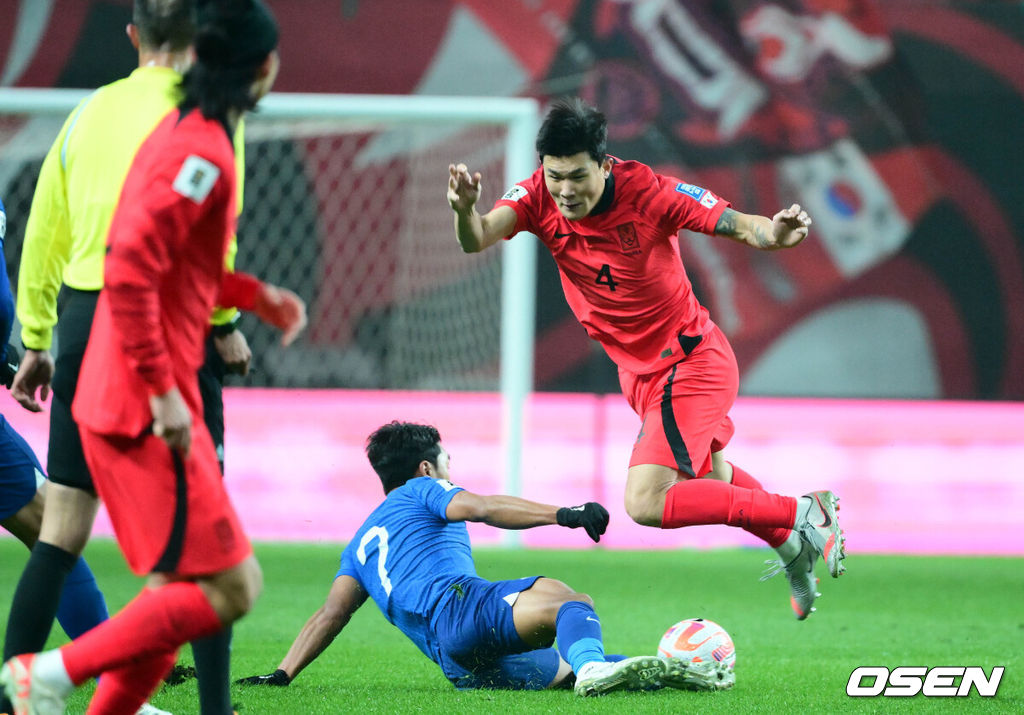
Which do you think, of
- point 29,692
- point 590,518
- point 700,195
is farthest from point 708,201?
point 29,692

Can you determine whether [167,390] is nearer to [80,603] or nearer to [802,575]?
[80,603]

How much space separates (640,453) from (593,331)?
19.8 inches

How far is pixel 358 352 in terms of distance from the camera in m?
11.5

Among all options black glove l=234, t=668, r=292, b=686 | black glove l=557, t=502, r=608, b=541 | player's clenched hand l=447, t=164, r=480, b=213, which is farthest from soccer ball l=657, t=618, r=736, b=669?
player's clenched hand l=447, t=164, r=480, b=213

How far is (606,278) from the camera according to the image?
14.5ft

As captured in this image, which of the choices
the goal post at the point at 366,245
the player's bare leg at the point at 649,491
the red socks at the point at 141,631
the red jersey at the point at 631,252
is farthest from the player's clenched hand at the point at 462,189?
the goal post at the point at 366,245

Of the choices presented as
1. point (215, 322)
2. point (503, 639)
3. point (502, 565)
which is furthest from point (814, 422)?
point (215, 322)

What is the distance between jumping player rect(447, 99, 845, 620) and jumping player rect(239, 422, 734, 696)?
672 millimetres

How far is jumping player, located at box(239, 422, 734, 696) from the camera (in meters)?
3.60

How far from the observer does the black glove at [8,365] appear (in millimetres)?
3717

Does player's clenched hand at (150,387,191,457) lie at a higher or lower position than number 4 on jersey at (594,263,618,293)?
higher

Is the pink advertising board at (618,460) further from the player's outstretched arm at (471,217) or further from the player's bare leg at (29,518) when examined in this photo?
the player's bare leg at (29,518)

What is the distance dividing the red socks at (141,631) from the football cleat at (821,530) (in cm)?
247

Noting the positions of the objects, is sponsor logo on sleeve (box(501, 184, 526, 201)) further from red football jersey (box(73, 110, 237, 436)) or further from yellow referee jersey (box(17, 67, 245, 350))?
red football jersey (box(73, 110, 237, 436))
